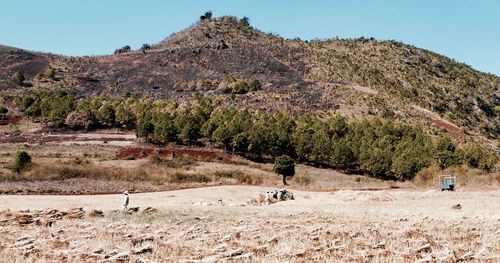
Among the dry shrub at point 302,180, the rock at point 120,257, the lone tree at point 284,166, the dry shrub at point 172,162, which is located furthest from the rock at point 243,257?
the dry shrub at point 172,162

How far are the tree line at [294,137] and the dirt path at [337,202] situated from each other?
97.6ft

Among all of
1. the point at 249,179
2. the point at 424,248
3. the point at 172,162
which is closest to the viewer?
the point at 424,248

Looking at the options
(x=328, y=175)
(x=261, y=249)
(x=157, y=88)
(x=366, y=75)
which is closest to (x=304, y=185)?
(x=328, y=175)

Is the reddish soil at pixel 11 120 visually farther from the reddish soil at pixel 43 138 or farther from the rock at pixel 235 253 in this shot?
the rock at pixel 235 253

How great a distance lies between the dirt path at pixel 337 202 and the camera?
2595cm

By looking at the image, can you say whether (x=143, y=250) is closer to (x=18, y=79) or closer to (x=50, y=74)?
(x=18, y=79)

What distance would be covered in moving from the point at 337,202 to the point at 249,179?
24.0 metres

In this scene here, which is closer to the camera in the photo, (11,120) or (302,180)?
(302,180)

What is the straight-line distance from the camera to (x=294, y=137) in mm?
82312

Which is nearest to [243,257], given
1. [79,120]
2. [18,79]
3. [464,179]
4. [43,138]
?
[464,179]

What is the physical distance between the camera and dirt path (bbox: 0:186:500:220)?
26.0 meters

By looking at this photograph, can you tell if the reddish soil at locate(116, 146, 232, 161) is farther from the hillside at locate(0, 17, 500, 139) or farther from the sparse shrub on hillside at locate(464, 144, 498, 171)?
the sparse shrub on hillside at locate(464, 144, 498, 171)

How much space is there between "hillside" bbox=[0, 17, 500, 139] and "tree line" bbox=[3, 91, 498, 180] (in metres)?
18.0

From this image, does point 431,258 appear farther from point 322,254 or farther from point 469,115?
point 469,115
